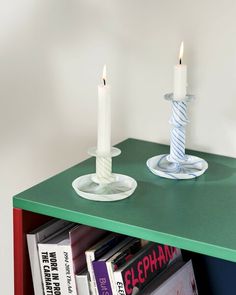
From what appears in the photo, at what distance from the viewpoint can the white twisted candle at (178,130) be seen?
1.36m

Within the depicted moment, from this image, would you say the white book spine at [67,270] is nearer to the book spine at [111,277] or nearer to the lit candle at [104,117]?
the book spine at [111,277]

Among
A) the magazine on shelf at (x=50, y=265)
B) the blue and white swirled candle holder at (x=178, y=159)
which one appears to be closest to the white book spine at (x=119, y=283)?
the magazine on shelf at (x=50, y=265)

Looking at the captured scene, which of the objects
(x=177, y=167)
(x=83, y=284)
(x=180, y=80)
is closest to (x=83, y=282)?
(x=83, y=284)

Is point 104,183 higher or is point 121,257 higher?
point 104,183

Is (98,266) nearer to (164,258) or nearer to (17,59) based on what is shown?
(164,258)

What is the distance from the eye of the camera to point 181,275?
1.40 meters

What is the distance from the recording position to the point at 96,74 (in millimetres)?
1591

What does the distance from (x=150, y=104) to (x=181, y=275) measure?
379 millimetres

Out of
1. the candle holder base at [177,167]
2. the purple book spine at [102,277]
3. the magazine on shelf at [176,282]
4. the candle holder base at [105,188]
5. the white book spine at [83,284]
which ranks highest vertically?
the candle holder base at [177,167]

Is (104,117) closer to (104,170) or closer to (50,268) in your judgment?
(104,170)

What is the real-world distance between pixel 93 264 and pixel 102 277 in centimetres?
3

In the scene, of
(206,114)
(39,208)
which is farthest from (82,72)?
(39,208)

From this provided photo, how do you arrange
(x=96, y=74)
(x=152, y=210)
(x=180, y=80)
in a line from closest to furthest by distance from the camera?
Result: (x=152, y=210)
(x=180, y=80)
(x=96, y=74)

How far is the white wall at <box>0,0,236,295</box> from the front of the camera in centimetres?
144
